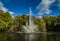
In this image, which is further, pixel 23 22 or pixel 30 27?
pixel 30 27

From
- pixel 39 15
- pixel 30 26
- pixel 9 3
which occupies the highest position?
pixel 9 3

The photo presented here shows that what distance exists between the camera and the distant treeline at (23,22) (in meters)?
9.45

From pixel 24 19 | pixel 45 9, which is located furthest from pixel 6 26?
pixel 45 9

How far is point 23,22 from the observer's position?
9617mm

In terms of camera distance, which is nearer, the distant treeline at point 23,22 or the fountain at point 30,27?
the distant treeline at point 23,22

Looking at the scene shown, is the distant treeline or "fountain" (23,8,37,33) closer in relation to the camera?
the distant treeline

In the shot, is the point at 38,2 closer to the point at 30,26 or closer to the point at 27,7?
the point at 27,7

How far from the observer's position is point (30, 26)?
390 inches

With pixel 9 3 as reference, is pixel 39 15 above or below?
below

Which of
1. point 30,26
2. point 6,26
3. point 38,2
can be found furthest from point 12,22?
point 38,2

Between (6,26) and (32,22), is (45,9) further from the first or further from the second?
(6,26)

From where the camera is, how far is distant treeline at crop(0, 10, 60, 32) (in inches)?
372

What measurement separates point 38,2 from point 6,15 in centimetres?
195

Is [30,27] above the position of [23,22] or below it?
below
